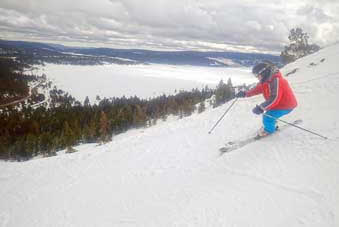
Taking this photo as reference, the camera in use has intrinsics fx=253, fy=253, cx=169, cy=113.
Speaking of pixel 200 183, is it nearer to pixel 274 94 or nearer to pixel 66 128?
pixel 274 94

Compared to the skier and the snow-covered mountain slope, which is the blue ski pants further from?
the snow-covered mountain slope

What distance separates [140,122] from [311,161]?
229 feet

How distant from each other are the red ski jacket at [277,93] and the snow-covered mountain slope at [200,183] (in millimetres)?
993

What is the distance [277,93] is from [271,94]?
199mm

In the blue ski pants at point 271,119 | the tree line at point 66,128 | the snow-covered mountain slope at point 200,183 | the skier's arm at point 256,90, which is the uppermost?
the skier's arm at point 256,90

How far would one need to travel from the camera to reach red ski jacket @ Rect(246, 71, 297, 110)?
8.48 meters

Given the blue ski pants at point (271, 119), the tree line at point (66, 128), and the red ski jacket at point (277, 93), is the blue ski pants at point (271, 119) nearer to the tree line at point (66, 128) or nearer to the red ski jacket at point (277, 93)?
the red ski jacket at point (277, 93)

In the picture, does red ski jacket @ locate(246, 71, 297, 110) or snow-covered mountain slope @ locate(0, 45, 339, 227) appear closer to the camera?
snow-covered mountain slope @ locate(0, 45, 339, 227)

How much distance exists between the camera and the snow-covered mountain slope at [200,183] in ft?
18.6

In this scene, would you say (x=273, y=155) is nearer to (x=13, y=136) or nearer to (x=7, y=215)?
(x=7, y=215)

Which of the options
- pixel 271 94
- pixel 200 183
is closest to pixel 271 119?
pixel 271 94

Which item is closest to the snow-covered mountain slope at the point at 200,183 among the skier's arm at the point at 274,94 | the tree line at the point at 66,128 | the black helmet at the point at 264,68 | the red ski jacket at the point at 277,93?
the red ski jacket at the point at 277,93

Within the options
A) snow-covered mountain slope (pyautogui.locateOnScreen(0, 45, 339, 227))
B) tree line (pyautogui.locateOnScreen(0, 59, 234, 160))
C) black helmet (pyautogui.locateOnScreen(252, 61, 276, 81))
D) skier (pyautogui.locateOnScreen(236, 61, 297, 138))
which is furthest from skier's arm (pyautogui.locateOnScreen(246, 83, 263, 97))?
tree line (pyautogui.locateOnScreen(0, 59, 234, 160))

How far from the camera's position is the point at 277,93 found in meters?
8.45
